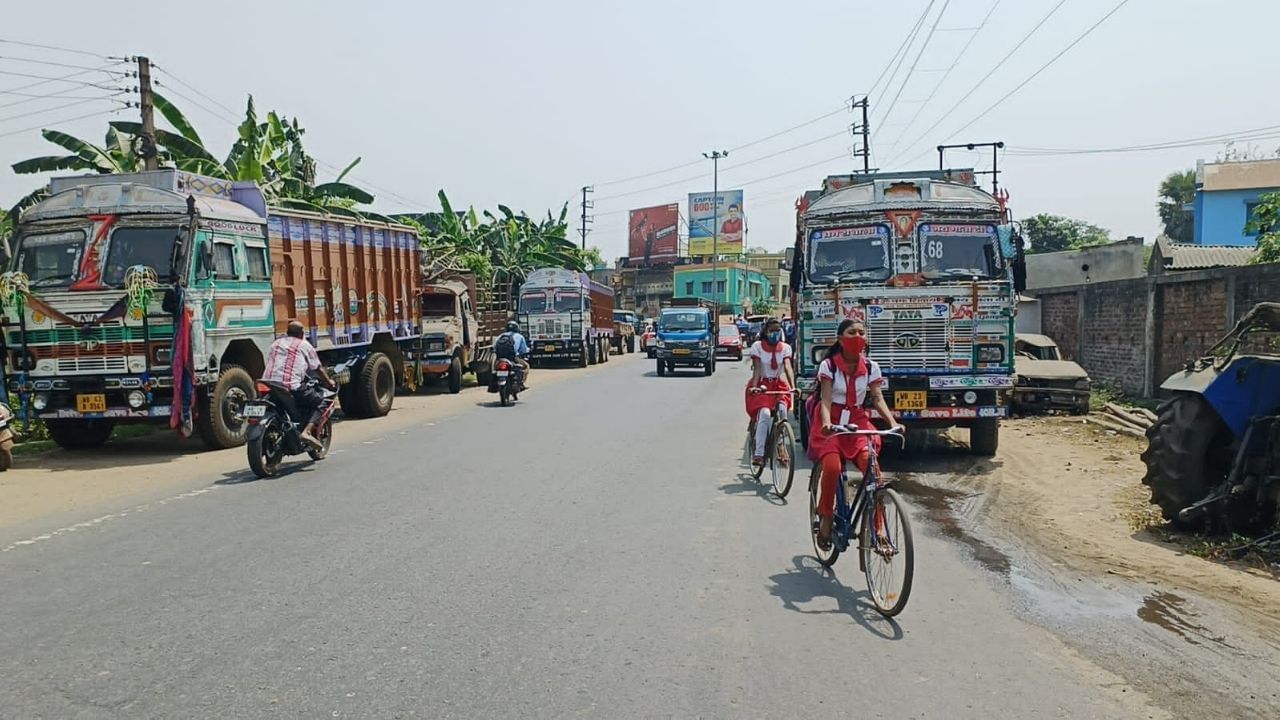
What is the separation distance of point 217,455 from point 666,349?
17.6 meters

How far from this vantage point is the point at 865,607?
5281 mm

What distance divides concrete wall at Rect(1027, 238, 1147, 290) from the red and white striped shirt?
102ft

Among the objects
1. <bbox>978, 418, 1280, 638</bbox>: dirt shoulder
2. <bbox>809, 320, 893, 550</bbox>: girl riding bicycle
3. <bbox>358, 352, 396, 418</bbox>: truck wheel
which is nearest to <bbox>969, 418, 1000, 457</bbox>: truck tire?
<bbox>978, 418, 1280, 638</bbox>: dirt shoulder

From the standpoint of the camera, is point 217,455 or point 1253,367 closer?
point 1253,367

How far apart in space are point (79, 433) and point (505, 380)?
7.41m

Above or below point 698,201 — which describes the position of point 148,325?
below

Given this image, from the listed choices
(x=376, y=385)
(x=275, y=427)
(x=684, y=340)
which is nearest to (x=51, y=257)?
(x=275, y=427)

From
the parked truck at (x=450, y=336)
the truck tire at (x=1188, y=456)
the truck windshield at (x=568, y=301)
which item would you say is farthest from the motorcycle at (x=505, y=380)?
the truck windshield at (x=568, y=301)

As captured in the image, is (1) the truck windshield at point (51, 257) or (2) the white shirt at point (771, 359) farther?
(1) the truck windshield at point (51, 257)

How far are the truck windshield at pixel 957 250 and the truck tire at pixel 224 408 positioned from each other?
8.82m

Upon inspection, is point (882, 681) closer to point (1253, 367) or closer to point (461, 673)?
point (461, 673)

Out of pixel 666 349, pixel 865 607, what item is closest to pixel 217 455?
pixel 865 607

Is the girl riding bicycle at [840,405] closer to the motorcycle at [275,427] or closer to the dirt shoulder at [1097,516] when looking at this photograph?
the dirt shoulder at [1097,516]

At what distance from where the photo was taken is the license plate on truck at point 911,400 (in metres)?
10.4
